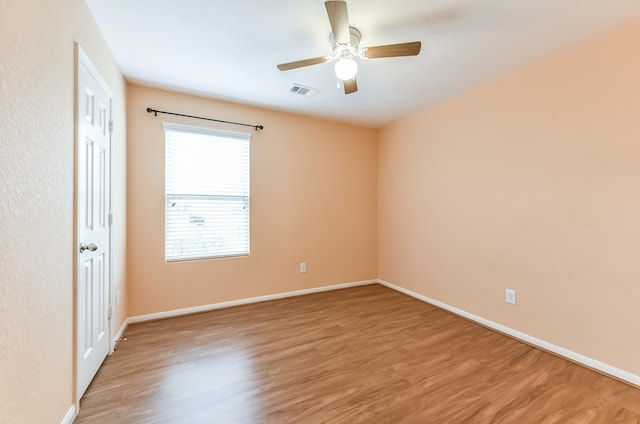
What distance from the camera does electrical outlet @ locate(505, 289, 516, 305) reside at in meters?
2.46

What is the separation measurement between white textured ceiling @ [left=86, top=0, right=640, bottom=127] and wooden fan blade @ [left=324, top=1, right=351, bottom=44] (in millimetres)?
204

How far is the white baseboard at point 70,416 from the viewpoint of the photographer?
1373 millimetres

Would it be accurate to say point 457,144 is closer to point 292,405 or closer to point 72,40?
point 292,405

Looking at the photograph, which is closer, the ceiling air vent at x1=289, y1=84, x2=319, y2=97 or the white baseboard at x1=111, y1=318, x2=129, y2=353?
the white baseboard at x1=111, y1=318, x2=129, y2=353

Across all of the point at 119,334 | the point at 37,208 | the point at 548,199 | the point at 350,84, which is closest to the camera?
the point at 37,208

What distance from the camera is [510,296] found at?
2490mm

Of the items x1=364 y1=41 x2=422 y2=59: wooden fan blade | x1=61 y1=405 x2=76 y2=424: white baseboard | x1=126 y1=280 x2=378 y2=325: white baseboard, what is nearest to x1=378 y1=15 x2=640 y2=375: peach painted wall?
x1=126 y1=280 x2=378 y2=325: white baseboard

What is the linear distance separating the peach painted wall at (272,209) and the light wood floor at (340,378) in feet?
1.63

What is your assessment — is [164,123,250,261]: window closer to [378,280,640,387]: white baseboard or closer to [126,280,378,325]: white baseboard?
[126,280,378,325]: white baseboard

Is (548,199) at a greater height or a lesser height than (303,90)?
lesser

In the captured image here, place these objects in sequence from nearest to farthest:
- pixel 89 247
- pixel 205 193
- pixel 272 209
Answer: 1. pixel 89 247
2. pixel 205 193
3. pixel 272 209

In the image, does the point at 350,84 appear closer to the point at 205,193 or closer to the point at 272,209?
the point at 272,209

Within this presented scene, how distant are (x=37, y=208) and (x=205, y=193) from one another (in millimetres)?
1889

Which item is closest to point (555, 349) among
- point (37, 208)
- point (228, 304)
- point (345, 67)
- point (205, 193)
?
point (345, 67)
